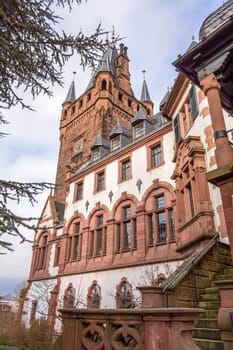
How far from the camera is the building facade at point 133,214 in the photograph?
1122 centimetres

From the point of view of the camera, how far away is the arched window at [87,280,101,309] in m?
17.3

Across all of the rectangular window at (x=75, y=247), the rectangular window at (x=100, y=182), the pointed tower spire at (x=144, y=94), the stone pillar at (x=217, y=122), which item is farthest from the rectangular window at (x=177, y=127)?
the pointed tower spire at (x=144, y=94)

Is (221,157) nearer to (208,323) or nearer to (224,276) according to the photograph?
(224,276)

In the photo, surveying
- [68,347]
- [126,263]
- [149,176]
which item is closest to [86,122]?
[149,176]

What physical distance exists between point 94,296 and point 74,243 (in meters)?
4.91

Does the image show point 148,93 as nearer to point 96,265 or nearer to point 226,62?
point 96,265

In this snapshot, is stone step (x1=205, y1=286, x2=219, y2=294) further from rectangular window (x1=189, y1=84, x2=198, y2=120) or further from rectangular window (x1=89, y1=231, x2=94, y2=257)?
rectangular window (x1=89, y1=231, x2=94, y2=257)

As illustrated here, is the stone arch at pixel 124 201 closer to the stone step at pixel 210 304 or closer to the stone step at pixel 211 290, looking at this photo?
the stone step at pixel 211 290

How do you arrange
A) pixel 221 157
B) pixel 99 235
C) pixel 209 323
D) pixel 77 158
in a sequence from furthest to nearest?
pixel 77 158, pixel 99 235, pixel 221 157, pixel 209 323

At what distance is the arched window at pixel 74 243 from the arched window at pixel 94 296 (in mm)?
2852

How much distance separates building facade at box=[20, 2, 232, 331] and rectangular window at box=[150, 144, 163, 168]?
65 millimetres

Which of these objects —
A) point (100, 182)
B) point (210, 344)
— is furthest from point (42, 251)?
point (210, 344)

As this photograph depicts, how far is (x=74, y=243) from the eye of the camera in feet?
70.3

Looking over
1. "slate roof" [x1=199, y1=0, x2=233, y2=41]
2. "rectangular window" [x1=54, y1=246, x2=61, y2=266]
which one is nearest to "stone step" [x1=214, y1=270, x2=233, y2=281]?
"slate roof" [x1=199, y1=0, x2=233, y2=41]
